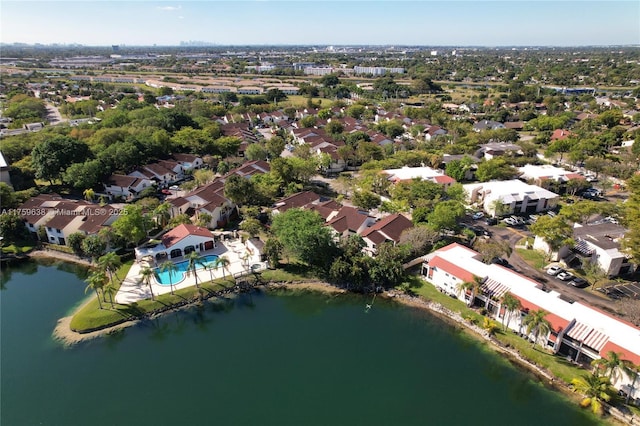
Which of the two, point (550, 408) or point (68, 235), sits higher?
point (68, 235)

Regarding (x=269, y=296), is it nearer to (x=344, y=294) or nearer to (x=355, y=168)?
(x=344, y=294)

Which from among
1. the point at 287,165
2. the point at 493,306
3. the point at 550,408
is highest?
the point at 287,165

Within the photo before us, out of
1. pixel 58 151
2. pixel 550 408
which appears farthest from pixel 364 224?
pixel 58 151

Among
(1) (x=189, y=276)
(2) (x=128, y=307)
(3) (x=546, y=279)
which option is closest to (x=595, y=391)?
(3) (x=546, y=279)

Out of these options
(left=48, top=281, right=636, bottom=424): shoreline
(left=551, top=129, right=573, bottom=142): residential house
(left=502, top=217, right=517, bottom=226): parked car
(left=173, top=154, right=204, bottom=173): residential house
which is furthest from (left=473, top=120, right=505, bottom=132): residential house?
(left=48, top=281, right=636, bottom=424): shoreline

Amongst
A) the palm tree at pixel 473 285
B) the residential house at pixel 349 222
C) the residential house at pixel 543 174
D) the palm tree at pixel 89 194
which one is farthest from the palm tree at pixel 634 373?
the palm tree at pixel 89 194

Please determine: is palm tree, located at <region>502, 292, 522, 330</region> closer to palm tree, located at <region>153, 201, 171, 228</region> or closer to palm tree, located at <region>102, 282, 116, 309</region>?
palm tree, located at <region>102, 282, 116, 309</region>

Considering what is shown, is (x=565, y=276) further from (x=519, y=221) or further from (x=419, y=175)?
(x=419, y=175)
